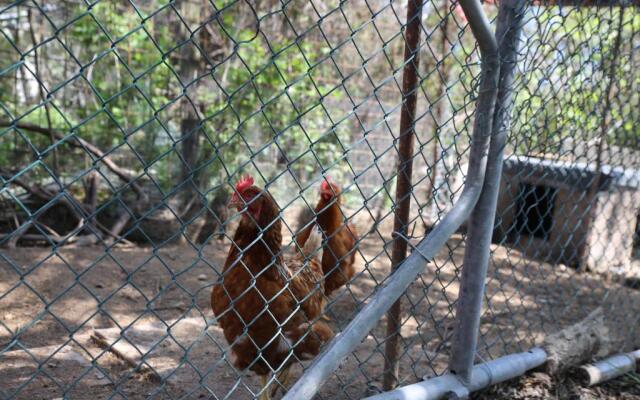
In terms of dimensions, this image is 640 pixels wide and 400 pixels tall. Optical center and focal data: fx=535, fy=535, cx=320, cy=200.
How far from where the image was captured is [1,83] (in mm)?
6480

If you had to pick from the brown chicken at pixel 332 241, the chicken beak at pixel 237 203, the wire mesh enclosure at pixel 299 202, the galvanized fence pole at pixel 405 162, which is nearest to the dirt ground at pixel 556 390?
the wire mesh enclosure at pixel 299 202

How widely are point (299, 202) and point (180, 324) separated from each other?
4.27 m

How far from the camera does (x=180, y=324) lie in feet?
12.0

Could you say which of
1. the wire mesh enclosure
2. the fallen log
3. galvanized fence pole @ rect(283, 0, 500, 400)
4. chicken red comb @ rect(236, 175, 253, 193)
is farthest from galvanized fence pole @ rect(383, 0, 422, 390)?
chicken red comb @ rect(236, 175, 253, 193)

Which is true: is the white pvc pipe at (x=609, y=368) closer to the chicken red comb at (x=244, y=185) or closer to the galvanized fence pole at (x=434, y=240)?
the galvanized fence pole at (x=434, y=240)

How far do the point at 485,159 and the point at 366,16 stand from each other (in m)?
6.88

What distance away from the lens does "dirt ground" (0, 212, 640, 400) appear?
218 cm

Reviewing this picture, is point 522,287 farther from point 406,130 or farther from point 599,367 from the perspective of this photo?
point 406,130

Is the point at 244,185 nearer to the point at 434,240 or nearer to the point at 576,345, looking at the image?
the point at 434,240

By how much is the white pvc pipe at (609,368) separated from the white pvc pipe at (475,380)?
28cm

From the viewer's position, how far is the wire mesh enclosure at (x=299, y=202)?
A: 1835mm

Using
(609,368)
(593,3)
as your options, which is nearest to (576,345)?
(609,368)

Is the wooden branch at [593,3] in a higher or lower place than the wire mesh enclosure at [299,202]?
higher

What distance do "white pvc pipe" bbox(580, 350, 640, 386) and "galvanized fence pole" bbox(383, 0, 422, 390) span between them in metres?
1.07
